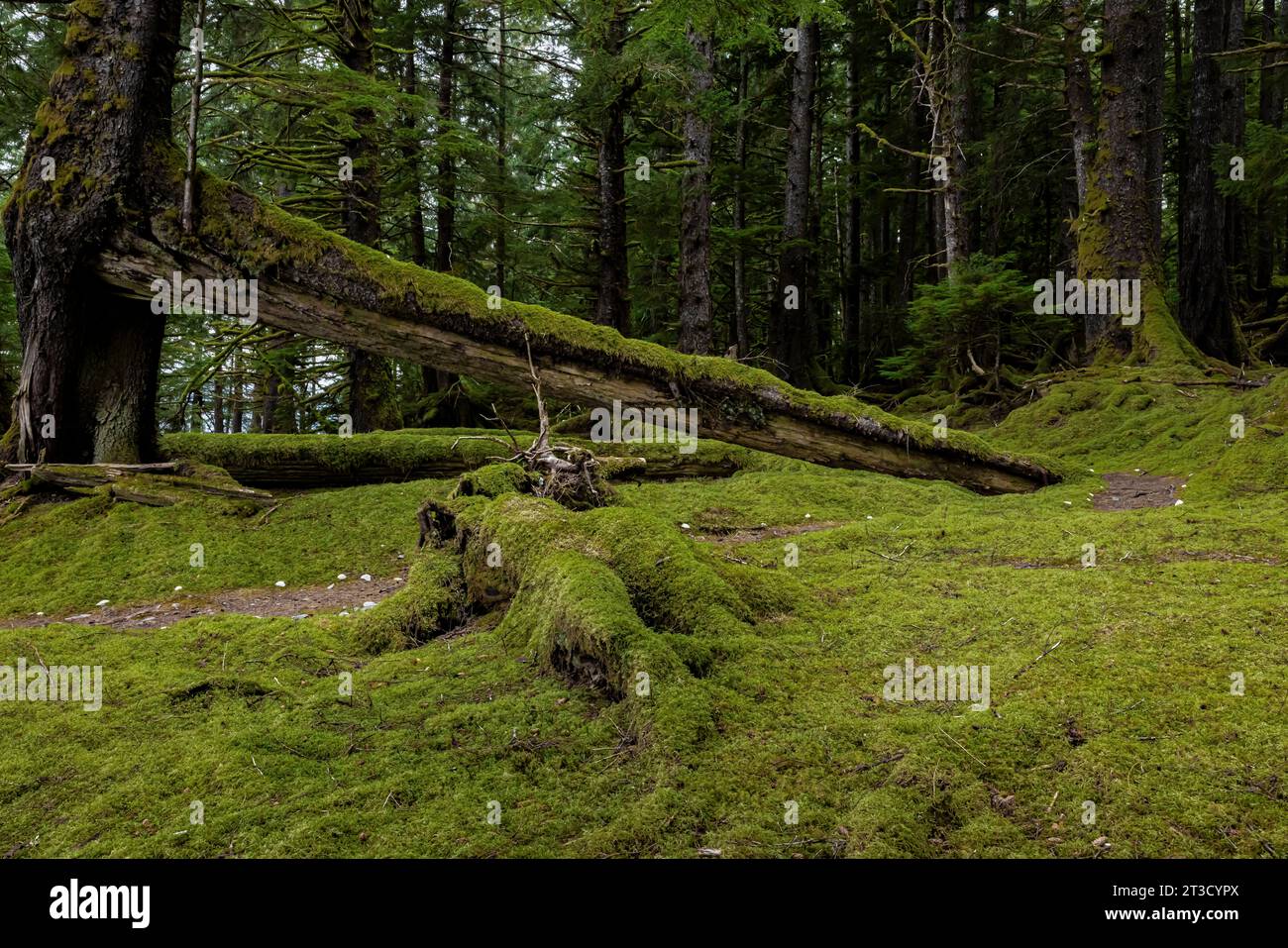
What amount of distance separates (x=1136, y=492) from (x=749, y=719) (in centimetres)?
647

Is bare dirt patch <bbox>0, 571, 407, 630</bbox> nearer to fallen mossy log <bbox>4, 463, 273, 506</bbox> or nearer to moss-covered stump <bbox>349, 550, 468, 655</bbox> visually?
moss-covered stump <bbox>349, 550, 468, 655</bbox>

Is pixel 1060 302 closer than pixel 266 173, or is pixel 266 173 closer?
→ pixel 1060 302

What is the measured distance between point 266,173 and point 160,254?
957cm

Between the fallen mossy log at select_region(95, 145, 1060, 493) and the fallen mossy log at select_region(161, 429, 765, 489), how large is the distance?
1.51 metres

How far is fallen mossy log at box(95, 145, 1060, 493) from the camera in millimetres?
6520

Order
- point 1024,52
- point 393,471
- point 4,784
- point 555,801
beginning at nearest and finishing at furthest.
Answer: point 555,801 < point 4,784 < point 393,471 < point 1024,52

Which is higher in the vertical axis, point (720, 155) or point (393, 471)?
point (720, 155)

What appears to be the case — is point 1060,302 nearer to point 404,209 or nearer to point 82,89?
point 404,209

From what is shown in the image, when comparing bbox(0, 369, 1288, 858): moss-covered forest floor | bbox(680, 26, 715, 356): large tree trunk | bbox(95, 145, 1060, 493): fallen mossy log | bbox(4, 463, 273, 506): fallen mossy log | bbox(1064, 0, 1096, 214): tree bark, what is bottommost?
bbox(0, 369, 1288, 858): moss-covered forest floor

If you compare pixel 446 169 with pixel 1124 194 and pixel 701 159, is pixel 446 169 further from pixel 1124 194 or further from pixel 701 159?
→ pixel 1124 194

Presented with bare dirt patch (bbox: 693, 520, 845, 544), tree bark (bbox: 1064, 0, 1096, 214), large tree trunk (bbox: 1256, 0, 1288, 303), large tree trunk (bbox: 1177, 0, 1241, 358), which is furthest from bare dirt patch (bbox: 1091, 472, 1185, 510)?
large tree trunk (bbox: 1256, 0, 1288, 303)
